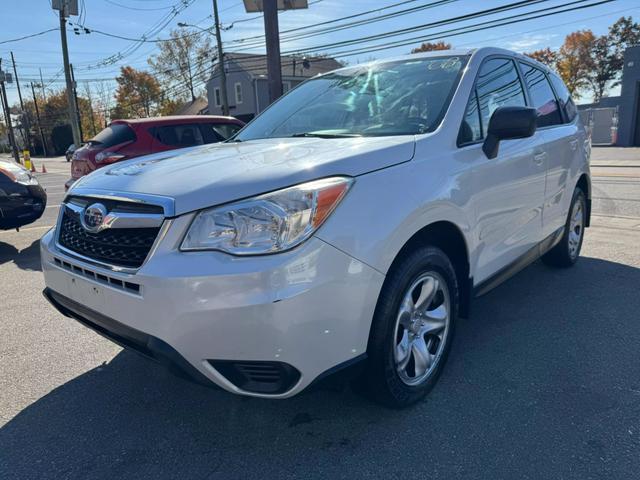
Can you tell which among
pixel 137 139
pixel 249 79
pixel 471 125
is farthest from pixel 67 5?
pixel 471 125

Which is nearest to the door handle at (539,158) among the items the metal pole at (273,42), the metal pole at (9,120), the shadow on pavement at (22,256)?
the shadow on pavement at (22,256)

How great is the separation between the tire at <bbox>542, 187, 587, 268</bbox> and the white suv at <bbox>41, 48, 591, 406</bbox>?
161 centimetres

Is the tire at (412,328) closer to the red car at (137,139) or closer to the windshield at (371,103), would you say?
the windshield at (371,103)

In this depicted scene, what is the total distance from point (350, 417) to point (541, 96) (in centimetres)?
311

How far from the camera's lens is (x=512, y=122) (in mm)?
2713

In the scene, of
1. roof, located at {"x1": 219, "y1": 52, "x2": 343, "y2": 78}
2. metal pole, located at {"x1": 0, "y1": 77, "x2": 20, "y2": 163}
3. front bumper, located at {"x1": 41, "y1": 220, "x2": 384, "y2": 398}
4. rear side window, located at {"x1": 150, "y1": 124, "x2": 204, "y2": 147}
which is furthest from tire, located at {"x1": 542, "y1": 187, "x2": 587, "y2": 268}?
metal pole, located at {"x1": 0, "y1": 77, "x2": 20, "y2": 163}

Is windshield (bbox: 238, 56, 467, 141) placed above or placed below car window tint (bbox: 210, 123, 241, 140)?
above

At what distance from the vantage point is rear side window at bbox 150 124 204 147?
763 cm

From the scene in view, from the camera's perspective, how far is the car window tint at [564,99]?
14.6 ft

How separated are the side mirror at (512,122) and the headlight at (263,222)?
1.32 m

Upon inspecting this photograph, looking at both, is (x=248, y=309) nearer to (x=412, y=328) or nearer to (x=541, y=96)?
(x=412, y=328)

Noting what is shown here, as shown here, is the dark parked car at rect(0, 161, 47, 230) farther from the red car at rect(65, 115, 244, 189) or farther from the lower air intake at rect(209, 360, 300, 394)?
the lower air intake at rect(209, 360, 300, 394)

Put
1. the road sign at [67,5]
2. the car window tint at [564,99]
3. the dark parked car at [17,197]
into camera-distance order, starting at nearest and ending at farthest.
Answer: the car window tint at [564,99]
the dark parked car at [17,197]
the road sign at [67,5]

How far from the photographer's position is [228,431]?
2.42 metres
